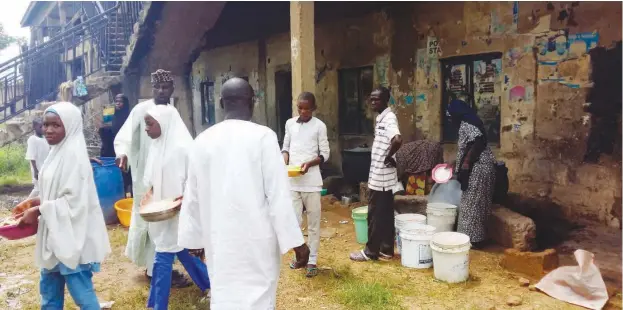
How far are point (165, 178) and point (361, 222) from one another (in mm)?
2637

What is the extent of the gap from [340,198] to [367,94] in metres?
2.17

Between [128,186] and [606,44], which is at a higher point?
[606,44]

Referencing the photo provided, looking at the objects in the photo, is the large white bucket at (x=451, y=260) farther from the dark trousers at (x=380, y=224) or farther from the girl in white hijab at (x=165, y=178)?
the girl in white hijab at (x=165, y=178)

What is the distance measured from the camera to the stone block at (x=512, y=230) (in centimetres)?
482

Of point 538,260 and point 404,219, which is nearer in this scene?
point 538,260

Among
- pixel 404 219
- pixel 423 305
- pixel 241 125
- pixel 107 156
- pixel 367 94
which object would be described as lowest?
pixel 423 305

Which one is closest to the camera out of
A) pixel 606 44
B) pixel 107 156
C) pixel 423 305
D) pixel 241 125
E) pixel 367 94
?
pixel 241 125

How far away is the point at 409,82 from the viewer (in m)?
7.87

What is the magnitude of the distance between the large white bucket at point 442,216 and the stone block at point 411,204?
845mm

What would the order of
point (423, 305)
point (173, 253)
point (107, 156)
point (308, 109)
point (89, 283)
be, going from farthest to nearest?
point (107, 156) < point (308, 109) < point (423, 305) < point (173, 253) < point (89, 283)

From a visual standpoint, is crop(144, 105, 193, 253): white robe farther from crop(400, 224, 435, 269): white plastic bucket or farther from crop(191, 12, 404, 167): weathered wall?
crop(191, 12, 404, 167): weathered wall

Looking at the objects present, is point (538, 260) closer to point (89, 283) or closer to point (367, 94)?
point (89, 283)

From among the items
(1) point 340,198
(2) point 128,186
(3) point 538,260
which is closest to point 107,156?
(2) point 128,186

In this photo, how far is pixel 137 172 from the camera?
4.16 meters
